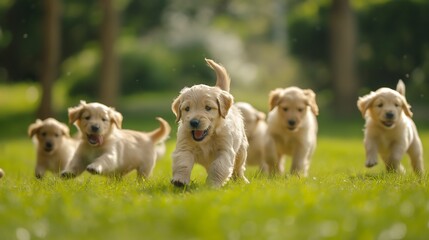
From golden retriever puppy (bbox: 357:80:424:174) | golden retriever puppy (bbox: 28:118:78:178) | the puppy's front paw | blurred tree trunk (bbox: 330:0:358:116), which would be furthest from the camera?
blurred tree trunk (bbox: 330:0:358:116)

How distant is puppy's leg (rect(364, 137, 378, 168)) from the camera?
26.4 ft

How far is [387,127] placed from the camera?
26.9 ft

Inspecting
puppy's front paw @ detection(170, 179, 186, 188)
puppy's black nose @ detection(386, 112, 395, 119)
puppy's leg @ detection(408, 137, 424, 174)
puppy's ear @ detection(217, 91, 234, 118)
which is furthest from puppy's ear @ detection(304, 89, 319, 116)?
puppy's front paw @ detection(170, 179, 186, 188)

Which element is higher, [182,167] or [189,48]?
[189,48]

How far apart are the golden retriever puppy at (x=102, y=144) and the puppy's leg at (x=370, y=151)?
8.42 ft

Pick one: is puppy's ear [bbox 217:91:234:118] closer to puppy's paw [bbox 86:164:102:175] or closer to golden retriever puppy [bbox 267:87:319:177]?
puppy's paw [bbox 86:164:102:175]

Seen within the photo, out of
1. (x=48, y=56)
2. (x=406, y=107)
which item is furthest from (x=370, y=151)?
(x=48, y=56)

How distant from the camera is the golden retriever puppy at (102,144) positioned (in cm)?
770

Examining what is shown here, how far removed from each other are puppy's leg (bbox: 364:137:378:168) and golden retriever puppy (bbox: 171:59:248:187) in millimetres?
1911

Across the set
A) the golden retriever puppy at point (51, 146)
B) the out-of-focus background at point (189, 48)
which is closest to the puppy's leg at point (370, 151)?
the golden retriever puppy at point (51, 146)

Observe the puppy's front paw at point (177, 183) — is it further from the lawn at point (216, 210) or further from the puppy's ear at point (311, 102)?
the puppy's ear at point (311, 102)

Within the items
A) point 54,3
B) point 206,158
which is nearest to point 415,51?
point 54,3

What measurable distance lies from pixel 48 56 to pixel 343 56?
795 centimetres

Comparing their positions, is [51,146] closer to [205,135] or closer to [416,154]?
[205,135]
